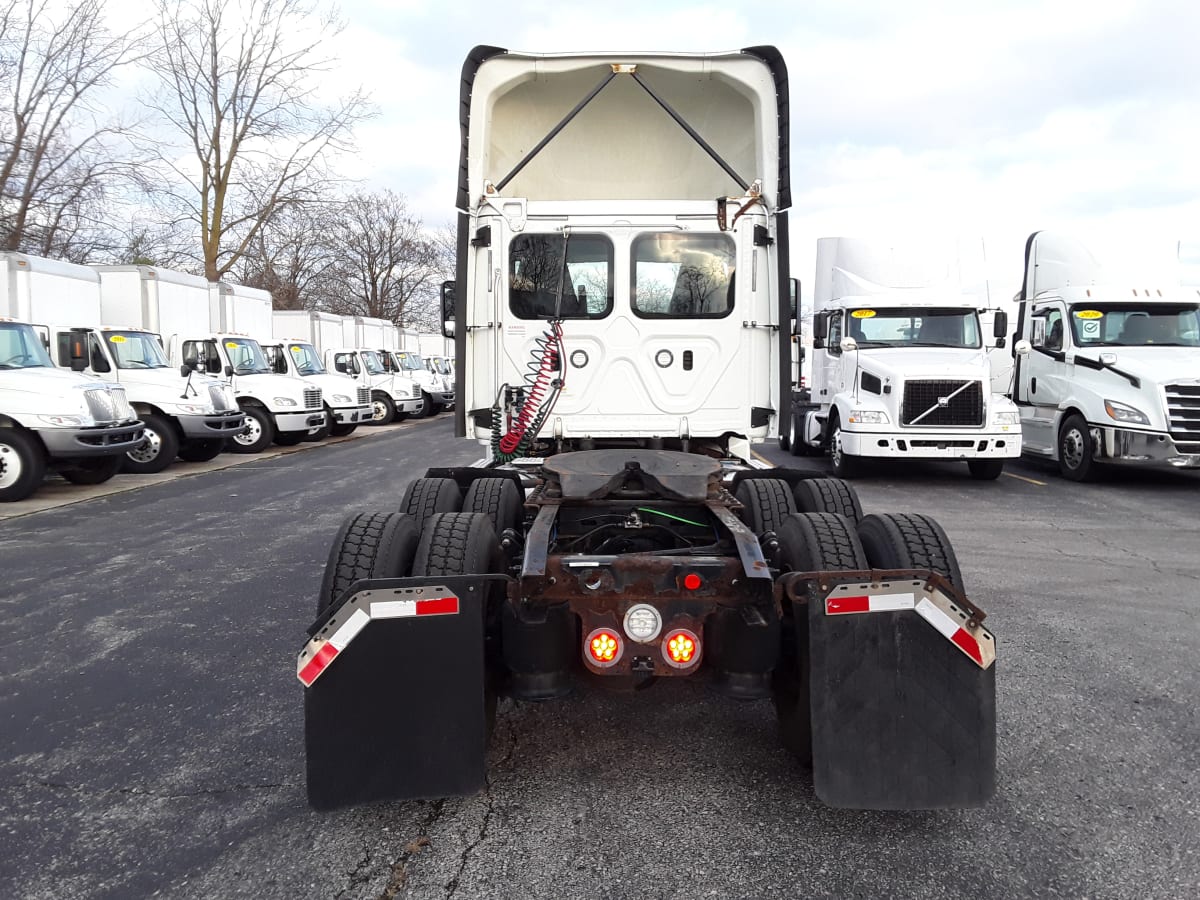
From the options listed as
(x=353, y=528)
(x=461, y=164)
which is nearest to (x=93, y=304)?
(x=461, y=164)

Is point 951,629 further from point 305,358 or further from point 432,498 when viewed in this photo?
point 305,358

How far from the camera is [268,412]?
17.3 metres

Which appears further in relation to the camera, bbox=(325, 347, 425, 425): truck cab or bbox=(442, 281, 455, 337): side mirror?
bbox=(325, 347, 425, 425): truck cab

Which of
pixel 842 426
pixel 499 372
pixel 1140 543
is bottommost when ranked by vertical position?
pixel 1140 543

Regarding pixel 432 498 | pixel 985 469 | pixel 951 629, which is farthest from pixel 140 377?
pixel 951 629

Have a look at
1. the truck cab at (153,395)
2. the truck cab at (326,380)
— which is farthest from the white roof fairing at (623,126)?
the truck cab at (326,380)

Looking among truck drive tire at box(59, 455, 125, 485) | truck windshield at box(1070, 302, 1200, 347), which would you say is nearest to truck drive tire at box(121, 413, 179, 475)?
truck drive tire at box(59, 455, 125, 485)

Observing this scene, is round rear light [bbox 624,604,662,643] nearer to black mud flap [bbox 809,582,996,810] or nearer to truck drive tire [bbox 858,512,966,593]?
black mud flap [bbox 809,582,996,810]

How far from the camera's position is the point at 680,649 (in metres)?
3.03

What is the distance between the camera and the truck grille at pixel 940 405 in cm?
1145

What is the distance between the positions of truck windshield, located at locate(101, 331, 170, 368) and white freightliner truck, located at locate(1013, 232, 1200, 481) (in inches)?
558

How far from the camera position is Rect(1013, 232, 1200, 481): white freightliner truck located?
434 inches

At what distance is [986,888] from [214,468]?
Result: 45.1 ft

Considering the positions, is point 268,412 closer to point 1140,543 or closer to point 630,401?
point 630,401
